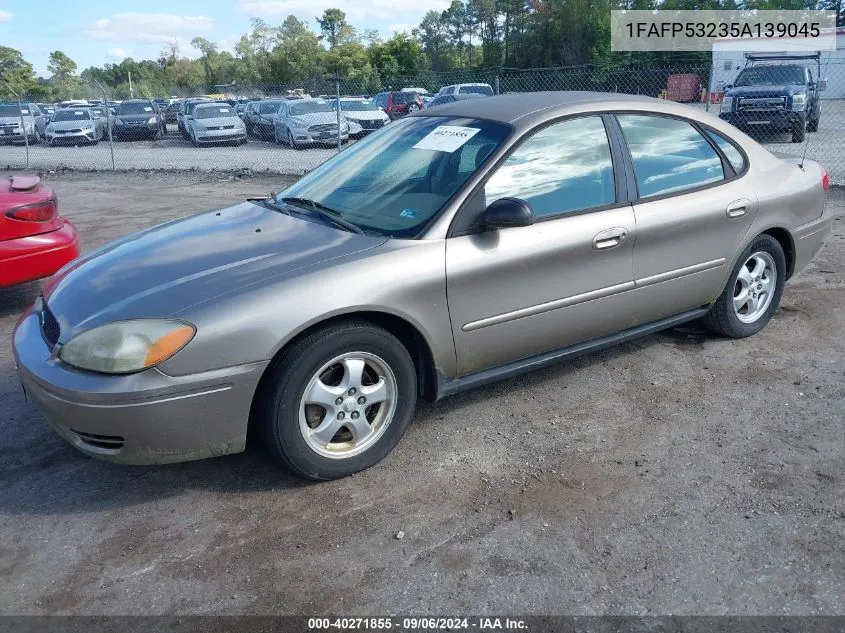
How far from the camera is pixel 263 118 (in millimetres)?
24156

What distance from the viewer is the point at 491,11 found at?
274 ft

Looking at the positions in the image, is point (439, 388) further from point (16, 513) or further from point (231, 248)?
point (16, 513)

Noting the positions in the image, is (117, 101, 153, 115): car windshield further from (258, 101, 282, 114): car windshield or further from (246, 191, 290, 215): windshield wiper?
(246, 191, 290, 215): windshield wiper

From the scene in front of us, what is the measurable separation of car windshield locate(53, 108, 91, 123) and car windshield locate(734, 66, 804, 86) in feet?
69.0

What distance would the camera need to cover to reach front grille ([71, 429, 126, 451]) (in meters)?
2.91

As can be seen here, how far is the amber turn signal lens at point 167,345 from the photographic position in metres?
2.83

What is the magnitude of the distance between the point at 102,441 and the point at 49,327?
0.68 m

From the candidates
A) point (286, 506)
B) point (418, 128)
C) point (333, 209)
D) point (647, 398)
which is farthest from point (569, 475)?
point (418, 128)

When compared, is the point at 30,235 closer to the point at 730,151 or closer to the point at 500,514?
the point at 500,514

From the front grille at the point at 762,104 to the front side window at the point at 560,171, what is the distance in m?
13.4

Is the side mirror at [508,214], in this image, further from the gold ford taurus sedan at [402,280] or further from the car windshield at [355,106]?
the car windshield at [355,106]

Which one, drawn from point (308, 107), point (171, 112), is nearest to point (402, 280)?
point (308, 107)

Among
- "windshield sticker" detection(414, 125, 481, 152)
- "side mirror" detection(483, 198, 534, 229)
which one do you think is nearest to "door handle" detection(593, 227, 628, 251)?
"side mirror" detection(483, 198, 534, 229)

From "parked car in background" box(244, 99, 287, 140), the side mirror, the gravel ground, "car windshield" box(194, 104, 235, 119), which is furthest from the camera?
"parked car in background" box(244, 99, 287, 140)
